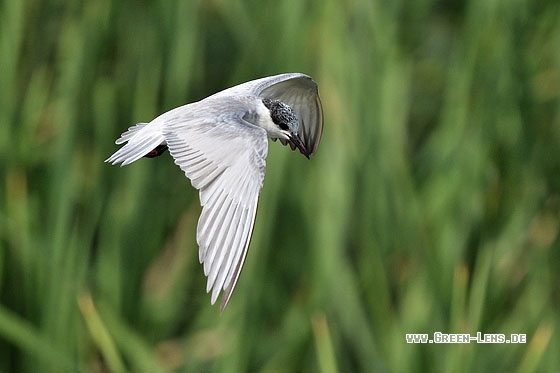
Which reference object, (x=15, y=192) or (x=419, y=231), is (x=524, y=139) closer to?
(x=419, y=231)

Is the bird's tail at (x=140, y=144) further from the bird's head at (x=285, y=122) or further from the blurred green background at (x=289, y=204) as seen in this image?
the blurred green background at (x=289, y=204)

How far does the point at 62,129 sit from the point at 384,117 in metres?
0.90

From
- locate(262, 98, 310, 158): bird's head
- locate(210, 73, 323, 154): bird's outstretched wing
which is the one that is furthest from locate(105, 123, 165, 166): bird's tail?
locate(210, 73, 323, 154): bird's outstretched wing

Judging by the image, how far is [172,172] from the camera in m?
2.82

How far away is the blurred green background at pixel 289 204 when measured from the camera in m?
2.37

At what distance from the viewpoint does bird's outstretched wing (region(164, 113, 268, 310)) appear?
1094 mm

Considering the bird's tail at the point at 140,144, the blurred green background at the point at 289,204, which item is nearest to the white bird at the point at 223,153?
the bird's tail at the point at 140,144

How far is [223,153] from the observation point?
130 cm

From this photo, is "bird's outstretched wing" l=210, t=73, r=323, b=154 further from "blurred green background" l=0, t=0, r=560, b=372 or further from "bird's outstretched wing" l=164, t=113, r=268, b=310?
"blurred green background" l=0, t=0, r=560, b=372

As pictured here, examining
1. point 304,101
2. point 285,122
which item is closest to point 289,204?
point 304,101

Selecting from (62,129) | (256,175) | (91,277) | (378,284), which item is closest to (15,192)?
(62,129)

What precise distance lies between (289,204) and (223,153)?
139cm

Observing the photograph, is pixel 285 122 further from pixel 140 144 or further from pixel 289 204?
pixel 289 204

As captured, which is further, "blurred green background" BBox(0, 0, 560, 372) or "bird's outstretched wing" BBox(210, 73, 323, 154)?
"blurred green background" BBox(0, 0, 560, 372)
